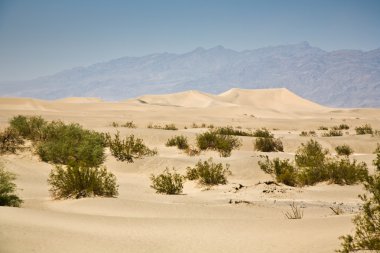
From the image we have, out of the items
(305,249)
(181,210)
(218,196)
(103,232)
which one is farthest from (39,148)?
(305,249)

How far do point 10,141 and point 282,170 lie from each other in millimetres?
9149

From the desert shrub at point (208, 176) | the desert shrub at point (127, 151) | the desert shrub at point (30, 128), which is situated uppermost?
the desert shrub at point (30, 128)

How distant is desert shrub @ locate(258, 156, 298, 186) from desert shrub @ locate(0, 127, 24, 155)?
27.0 ft

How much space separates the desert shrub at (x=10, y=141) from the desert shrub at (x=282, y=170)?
823 centimetres

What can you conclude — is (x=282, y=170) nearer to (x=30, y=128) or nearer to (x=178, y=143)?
(x=178, y=143)

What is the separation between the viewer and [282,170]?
12562mm

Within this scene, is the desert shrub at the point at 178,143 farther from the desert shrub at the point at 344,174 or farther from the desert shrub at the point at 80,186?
the desert shrub at the point at 80,186

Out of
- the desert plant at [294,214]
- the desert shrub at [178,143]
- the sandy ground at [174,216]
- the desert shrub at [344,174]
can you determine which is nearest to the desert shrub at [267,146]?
the desert shrub at [178,143]

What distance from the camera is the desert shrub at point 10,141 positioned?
1390 cm

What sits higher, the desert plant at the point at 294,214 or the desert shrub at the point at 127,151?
the desert shrub at the point at 127,151

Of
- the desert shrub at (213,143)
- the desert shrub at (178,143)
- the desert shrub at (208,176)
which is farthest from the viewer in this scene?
the desert shrub at (178,143)

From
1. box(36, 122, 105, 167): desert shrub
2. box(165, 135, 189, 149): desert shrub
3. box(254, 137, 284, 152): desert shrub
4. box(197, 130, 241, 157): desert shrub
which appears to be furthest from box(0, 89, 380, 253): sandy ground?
box(254, 137, 284, 152): desert shrub

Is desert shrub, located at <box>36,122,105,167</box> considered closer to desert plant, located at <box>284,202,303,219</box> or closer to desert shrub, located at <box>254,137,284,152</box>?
desert plant, located at <box>284,202,303,219</box>

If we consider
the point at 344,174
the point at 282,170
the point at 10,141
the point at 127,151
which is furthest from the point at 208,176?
the point at 10,141
